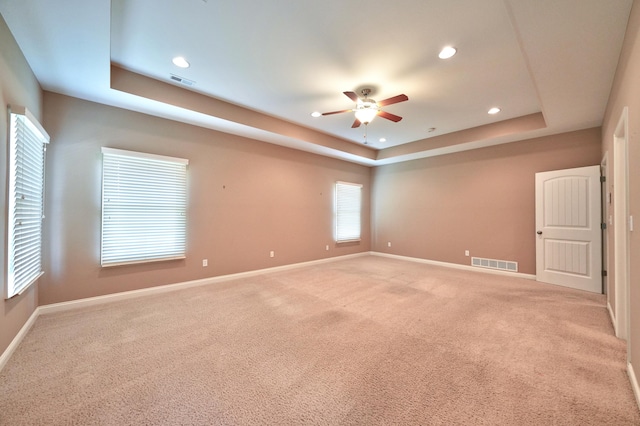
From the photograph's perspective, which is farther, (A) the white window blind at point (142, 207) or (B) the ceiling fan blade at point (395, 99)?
(A) the white window blind at point (142, 207)

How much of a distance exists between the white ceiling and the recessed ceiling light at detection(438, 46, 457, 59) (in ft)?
0.20

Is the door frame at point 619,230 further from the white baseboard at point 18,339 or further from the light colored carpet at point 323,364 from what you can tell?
the white baseboard at point 18,339

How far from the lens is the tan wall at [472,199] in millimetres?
4816

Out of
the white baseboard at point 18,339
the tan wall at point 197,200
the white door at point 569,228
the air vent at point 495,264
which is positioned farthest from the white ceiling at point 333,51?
the white baseboard at point 18,339

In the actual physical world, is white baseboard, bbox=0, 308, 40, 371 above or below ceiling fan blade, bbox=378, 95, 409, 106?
below

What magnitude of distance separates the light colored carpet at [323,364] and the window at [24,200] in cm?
68

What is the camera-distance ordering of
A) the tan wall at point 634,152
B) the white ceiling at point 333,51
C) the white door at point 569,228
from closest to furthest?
the tan wall at point 634,152
the white ceiling at point 333,51
the white door at point 569,228

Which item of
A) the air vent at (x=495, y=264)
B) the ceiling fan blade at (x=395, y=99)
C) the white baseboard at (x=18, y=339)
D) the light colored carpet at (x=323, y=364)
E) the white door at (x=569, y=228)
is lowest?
the light colored carpet at (x=323, y=364)

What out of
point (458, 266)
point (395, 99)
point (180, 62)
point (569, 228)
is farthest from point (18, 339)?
point (569, 228)

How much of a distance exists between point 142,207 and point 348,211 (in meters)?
4.83

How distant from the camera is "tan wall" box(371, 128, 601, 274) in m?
4.82

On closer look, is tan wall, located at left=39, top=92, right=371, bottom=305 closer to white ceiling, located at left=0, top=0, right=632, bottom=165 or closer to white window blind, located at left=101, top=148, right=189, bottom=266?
white window blind, located at left=101, top=148, right=189, bottom=266

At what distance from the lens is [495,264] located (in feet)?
17.6

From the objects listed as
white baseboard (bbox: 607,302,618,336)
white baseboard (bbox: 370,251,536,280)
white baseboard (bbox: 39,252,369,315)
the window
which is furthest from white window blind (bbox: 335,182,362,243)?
the window
